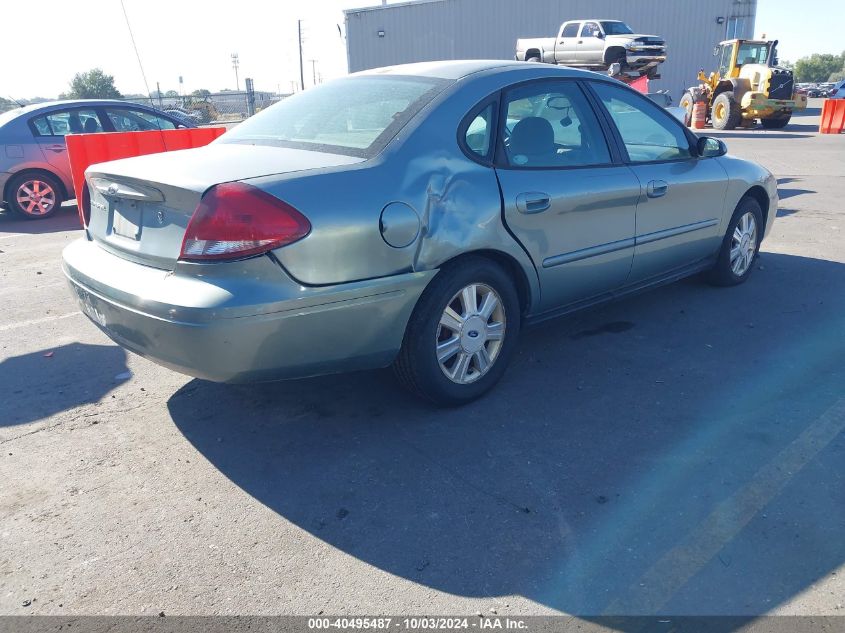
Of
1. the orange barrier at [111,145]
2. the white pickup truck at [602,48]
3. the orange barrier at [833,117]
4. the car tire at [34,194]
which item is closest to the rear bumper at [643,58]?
the white pickup truck at [602,48]

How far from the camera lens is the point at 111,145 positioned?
7570 millimetres

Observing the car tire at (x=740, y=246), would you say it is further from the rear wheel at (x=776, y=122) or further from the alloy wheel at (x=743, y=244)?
the rear wheel at (x=776, y=122)

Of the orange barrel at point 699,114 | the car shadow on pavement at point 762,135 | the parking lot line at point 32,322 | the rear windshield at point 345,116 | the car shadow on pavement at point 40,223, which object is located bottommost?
the car shadow on pavement at point 762,135

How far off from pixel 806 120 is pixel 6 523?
102 ft

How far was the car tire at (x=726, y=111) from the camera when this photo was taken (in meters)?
22.1

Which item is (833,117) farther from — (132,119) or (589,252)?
(589,252)

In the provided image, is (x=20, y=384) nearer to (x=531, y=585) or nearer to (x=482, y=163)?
(x=482, y=163)

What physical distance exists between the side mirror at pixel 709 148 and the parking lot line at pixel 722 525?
6.84 feet

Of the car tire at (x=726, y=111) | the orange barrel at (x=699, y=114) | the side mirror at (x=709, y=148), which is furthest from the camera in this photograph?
the orange barrel at (x=699, y=114)

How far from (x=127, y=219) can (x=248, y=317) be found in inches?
36.9

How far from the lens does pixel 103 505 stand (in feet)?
9.32

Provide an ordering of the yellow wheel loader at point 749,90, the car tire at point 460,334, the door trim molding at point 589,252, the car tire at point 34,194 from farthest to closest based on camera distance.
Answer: the yellow wheel loader at point 749,90
the car tire at point 34,194
the door trim molding at point 589,252
the car tire at point 460,334

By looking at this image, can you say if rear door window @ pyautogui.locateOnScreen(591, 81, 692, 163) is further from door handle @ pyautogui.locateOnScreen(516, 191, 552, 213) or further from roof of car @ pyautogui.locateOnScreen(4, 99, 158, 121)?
roof of car @ pyautogui.locateOnScreen(4, 99, 158, 121)

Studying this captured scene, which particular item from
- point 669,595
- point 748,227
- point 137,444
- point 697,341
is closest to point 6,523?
point 137,444
